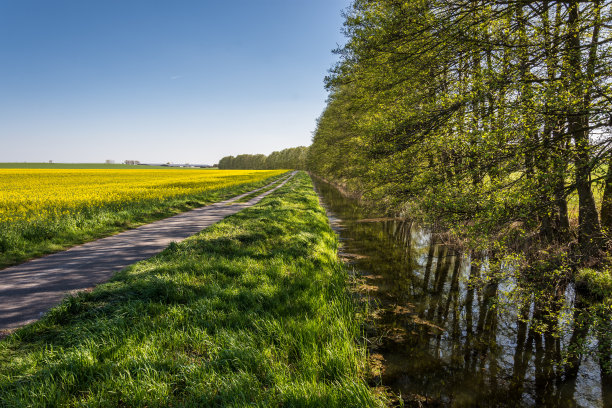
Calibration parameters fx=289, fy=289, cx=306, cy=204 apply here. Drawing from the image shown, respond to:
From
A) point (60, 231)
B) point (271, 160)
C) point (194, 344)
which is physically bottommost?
point (194, 344)

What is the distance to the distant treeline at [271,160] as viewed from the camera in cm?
12536

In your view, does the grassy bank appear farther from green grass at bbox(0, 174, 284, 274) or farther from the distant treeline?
the distant treeline

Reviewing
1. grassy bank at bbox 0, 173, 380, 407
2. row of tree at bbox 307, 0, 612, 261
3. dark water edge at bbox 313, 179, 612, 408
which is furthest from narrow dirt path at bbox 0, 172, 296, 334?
row of tree at bbox 307, 0, 612, 261

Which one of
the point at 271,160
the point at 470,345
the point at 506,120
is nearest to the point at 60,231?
the point at 470,345

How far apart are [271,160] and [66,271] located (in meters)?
140

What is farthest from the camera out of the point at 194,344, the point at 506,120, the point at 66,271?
the point at 66,271

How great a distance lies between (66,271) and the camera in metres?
6.81

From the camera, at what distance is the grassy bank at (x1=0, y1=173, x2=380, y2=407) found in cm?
322

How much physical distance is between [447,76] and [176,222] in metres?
12.6

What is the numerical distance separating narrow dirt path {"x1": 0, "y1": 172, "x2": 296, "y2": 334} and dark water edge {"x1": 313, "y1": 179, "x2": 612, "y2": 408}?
590 centimetres

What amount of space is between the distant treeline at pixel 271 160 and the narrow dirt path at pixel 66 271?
101042mm

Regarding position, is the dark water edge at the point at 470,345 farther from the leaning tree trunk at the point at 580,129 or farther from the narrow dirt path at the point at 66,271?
the narrow dirt path at the point at 66,271

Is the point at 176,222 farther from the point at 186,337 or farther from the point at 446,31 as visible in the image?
the point at 446,31

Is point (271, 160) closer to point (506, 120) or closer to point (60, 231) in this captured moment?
point (60, 231)
